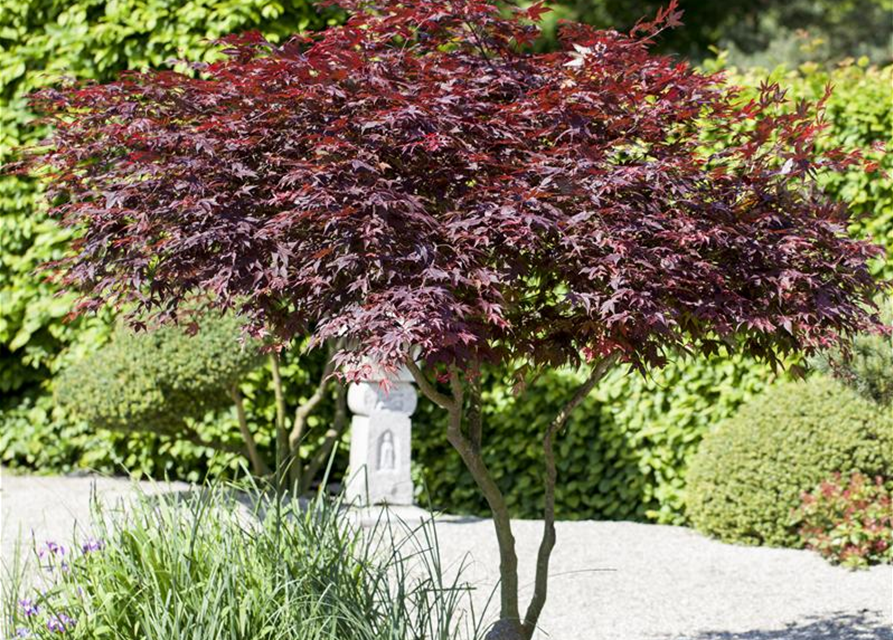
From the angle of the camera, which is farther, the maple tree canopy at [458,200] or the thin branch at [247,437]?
the thin branch at [247,437]

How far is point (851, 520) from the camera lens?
581 centimetres

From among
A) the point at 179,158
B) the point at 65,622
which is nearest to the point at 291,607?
the point at 65,622

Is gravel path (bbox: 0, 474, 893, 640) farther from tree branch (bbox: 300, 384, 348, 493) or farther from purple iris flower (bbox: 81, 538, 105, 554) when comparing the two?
tree branch (bbox: 300, 384, 348, 493)

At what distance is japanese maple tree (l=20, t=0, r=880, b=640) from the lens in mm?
3076

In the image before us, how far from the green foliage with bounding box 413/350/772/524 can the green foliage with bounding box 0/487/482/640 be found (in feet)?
10.3

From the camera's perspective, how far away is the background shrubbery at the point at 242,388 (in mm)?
6969

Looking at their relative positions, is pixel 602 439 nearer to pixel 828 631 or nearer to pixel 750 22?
pixel 828 631

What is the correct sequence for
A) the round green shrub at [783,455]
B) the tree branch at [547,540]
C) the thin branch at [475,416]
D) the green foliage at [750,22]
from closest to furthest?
the tree branch at [547,540] → the thin branch at [475,416] → the round green shrub at [783,455] → the green foliage at [750,22]

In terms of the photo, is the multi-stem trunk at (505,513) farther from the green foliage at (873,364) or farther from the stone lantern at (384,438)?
the stone lantern at (384,438)

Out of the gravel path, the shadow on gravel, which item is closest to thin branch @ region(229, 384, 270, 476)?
the gravel path

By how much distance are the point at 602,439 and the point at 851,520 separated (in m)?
1.79

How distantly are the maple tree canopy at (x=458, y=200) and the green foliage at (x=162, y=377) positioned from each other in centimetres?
284

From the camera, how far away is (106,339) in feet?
24.4

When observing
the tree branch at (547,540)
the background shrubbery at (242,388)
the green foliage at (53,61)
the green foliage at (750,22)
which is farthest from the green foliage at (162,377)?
the green foliage at (750,22)
